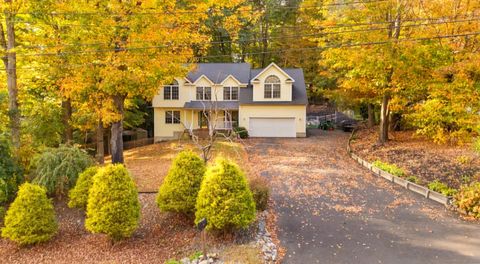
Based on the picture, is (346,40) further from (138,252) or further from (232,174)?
(138,252)

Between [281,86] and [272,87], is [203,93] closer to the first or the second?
[272,87]

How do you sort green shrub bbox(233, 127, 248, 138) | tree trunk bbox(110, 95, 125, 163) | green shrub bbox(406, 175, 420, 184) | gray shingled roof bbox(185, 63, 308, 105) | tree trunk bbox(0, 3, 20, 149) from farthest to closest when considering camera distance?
gray shingled roof bbox(185, 63, 308, 105) → green shrub bbox(233, 127, 248, 138) → tree trunk bbox(110, 95, 125, 163) → green shrub bbox(406, 175, 420, 184) → tree trunk bbox(0, 3, 20, 149)

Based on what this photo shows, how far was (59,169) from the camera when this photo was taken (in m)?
10.1

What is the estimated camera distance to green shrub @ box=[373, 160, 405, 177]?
44.2ft

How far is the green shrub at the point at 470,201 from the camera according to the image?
9.60 m

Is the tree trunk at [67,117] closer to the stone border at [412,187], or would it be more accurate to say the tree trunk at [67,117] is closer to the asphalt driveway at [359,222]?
the asphalt driveway at [359,222]

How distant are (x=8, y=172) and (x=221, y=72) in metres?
21.0

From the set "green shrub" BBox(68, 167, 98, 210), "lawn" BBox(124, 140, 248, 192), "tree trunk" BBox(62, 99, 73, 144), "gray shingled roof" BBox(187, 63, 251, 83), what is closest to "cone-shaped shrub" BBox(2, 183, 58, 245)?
"green shrub" BBox(68, 167, 98, 210)

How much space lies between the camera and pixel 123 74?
39.6ft

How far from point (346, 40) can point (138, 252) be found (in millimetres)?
15395

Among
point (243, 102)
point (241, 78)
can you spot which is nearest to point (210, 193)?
point (243, 102)

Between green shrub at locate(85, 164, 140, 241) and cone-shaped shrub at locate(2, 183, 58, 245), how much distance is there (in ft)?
4.19

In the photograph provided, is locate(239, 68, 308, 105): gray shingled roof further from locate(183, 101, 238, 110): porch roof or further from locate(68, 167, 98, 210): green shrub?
locate(68, 167, 98, 210): green shrub

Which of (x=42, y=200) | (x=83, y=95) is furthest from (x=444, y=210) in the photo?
(x=83, y=95)
